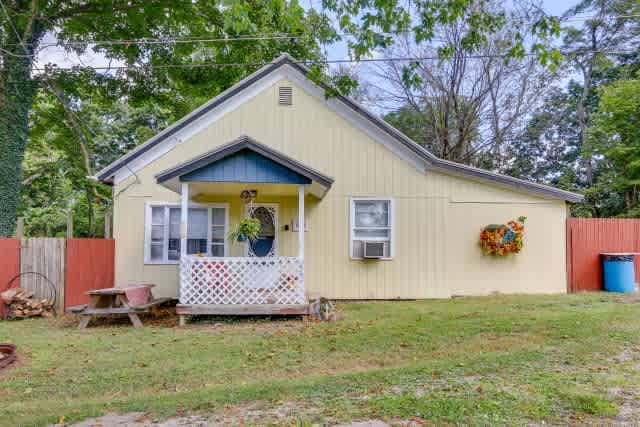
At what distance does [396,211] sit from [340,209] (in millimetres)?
1387

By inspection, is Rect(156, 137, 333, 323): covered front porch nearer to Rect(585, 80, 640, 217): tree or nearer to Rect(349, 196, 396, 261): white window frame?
Rect(349, 196, 396, 261): white window frame

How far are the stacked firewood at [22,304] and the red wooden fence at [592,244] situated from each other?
39.6ft

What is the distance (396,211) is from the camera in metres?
9.36

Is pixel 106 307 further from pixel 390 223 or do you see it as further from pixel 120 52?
pixel 120 52

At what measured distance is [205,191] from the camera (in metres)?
8.39

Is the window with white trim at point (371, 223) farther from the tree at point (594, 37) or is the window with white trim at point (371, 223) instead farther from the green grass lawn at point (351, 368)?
the tree at point (594, 37)

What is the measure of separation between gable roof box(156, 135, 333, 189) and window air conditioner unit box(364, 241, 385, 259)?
2.93m

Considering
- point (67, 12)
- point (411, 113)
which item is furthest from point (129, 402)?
point (411, 113)

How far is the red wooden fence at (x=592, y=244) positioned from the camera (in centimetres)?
959

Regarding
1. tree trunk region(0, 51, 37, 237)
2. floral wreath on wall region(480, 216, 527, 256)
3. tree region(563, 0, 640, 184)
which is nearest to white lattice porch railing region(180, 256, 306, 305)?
floral wreath on wall region(480, 216, 527, 256)

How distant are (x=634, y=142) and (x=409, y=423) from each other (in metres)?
17.7

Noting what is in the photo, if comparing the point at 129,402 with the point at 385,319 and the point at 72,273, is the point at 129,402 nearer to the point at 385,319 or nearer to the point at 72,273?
the point at 385,319

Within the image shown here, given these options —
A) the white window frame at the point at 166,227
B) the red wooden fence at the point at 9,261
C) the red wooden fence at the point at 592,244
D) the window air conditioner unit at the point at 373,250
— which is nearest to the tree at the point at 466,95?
the red wooden fence at the point at 592,244

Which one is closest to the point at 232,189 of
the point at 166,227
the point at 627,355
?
the point at 166,227
